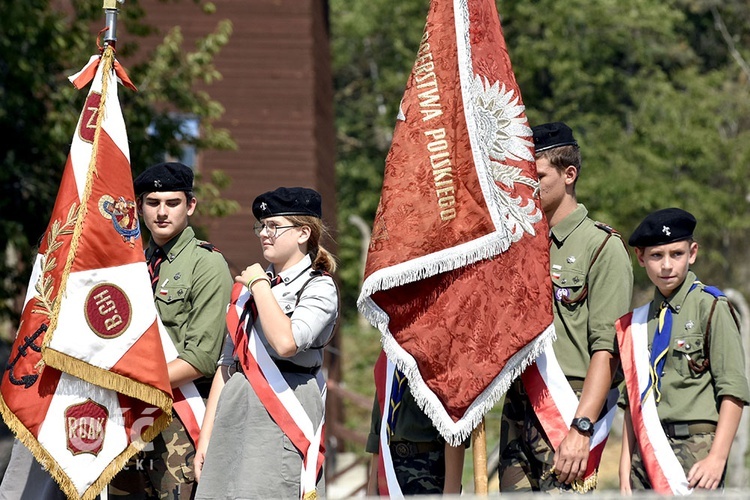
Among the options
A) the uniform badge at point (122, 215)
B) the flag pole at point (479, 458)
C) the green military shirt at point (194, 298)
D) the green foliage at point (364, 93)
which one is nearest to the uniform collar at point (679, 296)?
the flag pole at point (479, 458)

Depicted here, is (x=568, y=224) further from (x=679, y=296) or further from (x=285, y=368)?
(x=285, y=368)

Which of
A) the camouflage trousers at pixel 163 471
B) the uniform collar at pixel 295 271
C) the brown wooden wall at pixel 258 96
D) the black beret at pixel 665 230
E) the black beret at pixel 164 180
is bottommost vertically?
the camouflage trousers at pixel 163 471

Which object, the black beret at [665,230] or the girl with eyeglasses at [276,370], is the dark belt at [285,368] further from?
the black beret at [665,230]

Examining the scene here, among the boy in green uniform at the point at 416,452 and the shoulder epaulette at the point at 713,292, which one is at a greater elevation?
the shoulder epaulette at the point at 713,292

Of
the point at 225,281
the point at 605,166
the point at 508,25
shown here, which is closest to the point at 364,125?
the point at 508,25

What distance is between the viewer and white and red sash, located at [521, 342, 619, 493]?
169 inches

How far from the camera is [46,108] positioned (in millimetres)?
12172

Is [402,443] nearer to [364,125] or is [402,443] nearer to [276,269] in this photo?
[276,269]

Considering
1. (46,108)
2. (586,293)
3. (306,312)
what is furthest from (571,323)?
(46,108)

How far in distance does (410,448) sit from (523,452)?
0.45 meters

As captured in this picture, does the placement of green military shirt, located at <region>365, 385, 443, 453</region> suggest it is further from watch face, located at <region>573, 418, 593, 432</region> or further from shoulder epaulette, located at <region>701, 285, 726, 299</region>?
shoulder epaulette, located at <region>701, 285, 726, 299</region>

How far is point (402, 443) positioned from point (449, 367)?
0.47m

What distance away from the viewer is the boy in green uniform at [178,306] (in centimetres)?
472

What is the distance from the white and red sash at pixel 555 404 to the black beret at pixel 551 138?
82 cm
